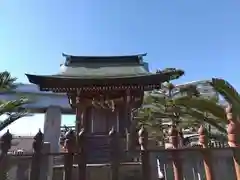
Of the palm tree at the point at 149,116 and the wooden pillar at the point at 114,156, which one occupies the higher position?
the palm tree at the point at 149,116

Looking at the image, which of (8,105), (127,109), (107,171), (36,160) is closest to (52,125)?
(127,109)

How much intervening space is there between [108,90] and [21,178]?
5.31m

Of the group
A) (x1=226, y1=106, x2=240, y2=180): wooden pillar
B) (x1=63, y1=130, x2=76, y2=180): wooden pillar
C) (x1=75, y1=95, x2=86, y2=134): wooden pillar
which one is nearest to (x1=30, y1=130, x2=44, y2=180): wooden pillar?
(x1=63, y1=130, x2=76, y2=180): wooden pillar

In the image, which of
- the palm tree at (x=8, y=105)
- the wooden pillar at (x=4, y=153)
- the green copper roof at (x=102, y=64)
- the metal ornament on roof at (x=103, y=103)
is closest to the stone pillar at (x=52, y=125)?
the green copper roof at (x=102, y=64)

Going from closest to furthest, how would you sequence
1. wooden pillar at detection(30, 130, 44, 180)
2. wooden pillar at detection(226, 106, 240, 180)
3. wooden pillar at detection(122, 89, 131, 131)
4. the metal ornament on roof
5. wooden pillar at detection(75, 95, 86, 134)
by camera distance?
wooden pillar at detection(30, 130, 44, 180) < wooden pillar at detection(226, 106, 240, 180) < wooden pillar at detection(122, 89, 131, 131) < wooden pillar at detection(75, 95, 86, 134) < the metal ornament on roof

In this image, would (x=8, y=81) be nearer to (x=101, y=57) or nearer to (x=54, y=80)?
(x=54, y=80)

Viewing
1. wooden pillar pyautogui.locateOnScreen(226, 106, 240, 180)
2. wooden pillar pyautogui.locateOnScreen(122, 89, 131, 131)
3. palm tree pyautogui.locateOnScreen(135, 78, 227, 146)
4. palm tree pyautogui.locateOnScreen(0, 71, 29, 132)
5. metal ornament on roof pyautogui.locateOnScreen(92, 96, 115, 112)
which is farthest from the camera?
palm tree pyautogui.locateOnScreen(135, 78, 227, 146)

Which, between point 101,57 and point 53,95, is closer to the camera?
point 101,57

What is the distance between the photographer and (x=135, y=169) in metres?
9.43

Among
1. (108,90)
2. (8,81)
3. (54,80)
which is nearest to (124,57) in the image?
(108,90)

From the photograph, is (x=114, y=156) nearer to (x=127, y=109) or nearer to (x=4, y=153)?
(x=4, y=153)

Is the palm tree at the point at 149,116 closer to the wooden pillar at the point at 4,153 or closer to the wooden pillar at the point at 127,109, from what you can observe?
the wooden pillar at the point at 127,109

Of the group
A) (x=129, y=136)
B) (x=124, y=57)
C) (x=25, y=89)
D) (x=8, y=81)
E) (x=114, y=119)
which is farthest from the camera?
(x=25, y=89)

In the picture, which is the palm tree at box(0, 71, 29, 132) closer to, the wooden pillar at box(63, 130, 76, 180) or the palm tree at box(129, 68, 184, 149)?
the wooden pillar at box(63, 130, 76, 180)
